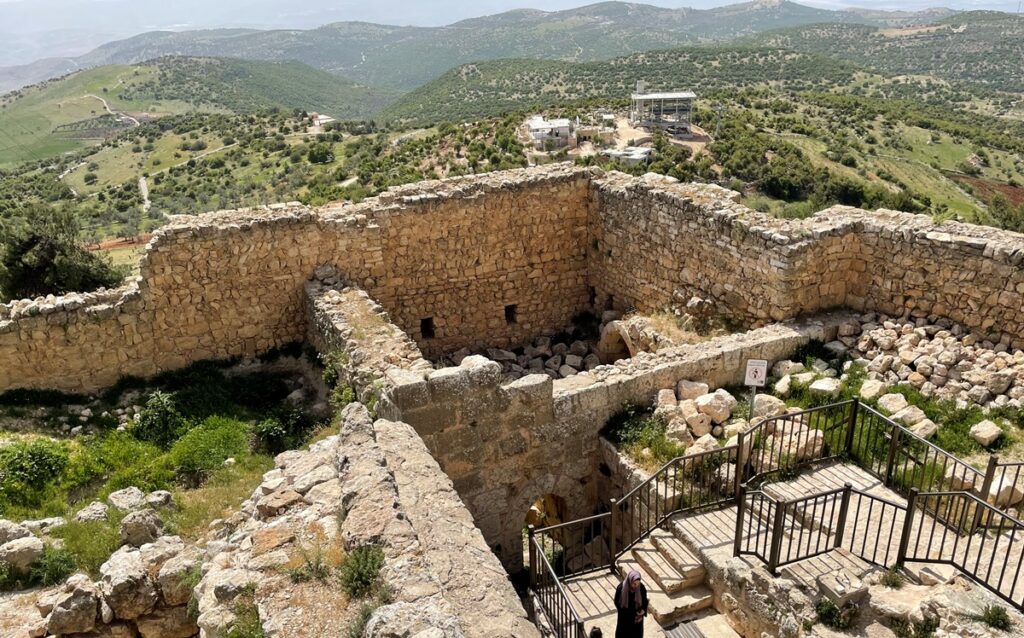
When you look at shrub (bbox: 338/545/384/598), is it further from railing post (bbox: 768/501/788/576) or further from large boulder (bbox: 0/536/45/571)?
railing post (bbox: 768/501/788/576)

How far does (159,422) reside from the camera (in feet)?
31.6

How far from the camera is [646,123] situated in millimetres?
44344

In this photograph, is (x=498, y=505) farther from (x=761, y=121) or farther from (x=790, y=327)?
(x=761, y=121)

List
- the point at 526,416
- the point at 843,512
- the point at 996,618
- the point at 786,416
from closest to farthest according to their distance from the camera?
the point at 996,618, the point at 843,512, the point at 786,416, the point at 526,416

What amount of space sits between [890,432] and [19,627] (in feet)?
28.4

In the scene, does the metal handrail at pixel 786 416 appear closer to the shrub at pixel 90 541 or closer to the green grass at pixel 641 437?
the green grass at pixel 641 437

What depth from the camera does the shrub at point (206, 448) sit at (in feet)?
28.3

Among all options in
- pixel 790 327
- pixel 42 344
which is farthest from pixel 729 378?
pixel 42 344

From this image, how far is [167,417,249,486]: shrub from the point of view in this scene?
28.3ft

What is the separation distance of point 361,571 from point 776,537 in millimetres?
3935

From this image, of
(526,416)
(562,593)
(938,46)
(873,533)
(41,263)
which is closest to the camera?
(562,593)

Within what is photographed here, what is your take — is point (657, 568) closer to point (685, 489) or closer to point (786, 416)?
point (685, 489)

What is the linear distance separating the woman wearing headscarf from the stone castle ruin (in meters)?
1.81

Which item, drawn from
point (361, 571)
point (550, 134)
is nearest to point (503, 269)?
point (361, 571)
